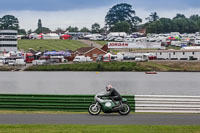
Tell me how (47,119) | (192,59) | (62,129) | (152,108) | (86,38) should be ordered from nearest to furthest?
(62,129), (47,119), (152,108), (192,59), (86,38)

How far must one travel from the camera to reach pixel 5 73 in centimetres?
10738

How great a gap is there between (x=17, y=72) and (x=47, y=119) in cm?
8603

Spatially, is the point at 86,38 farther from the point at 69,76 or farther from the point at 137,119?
the point at 137,119

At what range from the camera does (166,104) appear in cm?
2572

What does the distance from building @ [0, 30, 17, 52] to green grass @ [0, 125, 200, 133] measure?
475ft

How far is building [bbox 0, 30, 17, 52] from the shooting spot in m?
162

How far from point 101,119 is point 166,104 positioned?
5.29 meters

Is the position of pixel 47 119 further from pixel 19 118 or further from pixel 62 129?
pixel 62 129

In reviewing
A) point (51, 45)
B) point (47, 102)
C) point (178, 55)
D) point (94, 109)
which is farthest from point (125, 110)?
point (51, 45)

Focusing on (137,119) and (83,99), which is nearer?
(137,119)

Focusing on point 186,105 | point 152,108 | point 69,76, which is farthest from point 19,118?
point 69,76

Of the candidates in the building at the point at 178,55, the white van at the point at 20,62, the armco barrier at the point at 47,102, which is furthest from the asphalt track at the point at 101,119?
the building at the point at 178,55

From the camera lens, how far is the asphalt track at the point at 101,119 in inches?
812

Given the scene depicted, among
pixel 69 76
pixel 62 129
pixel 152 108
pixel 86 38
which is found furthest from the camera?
pixel 86 38
